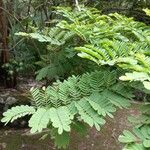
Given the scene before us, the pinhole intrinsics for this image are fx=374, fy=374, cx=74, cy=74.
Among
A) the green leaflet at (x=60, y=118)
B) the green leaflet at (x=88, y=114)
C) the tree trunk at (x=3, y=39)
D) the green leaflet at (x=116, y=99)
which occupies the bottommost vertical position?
the tree trunk at (x=3, y=39)

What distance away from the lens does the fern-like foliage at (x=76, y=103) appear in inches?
87.3

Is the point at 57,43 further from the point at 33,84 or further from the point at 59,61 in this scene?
the point at 33,84

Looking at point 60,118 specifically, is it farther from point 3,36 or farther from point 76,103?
point 3,36

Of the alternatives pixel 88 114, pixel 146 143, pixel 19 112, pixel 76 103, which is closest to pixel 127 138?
pixel 146 143

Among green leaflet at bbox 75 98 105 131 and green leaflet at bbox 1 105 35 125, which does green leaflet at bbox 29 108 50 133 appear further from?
green leaflet at bbox 75 98 105 131

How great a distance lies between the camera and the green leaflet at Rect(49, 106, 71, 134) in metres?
2.16

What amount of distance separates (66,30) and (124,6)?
271 cm

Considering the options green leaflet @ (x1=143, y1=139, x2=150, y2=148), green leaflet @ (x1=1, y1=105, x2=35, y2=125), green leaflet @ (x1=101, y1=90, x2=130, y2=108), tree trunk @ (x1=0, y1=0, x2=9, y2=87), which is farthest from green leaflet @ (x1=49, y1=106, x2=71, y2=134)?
tree trunk @ (x1=0, y1=0, x2=9, y2=87)

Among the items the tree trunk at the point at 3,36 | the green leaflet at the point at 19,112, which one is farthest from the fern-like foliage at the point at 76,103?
the tree trunk at the point at 3,36

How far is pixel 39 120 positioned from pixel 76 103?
0.88 ft

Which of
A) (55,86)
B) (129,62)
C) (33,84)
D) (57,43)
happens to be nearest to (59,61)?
(57,43)

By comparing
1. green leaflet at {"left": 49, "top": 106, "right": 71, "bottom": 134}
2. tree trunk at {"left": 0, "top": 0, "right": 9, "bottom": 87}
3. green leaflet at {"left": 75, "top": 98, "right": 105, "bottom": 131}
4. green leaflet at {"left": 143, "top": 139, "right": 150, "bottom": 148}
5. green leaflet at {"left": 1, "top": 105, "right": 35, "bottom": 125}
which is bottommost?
tree trunk at {"left": 0, "top": 0, "right": 9, "bottom": 87}

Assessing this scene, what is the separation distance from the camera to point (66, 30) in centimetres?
309

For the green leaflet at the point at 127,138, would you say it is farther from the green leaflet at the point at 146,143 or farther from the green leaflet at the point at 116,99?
the green leaflet at the point at 116,99
